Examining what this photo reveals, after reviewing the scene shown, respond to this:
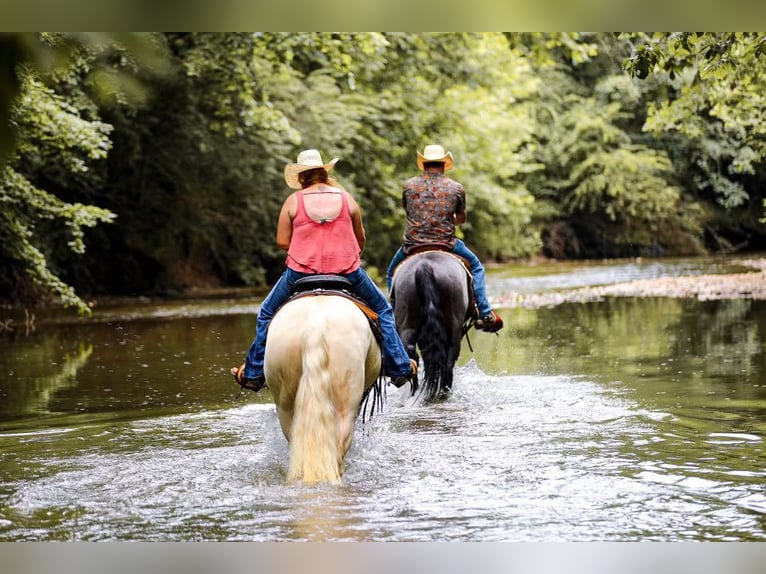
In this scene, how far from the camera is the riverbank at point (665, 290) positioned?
21984 mm

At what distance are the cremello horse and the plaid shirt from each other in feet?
11.5

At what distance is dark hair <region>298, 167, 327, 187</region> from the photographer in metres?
6.58

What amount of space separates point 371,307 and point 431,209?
126 inches

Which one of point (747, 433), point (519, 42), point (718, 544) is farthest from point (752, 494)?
point (519, 42)

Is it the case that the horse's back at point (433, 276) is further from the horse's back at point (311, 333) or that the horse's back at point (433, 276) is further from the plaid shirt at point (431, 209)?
the horse's back at point (311, 333)

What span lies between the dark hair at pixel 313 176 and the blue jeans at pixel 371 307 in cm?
57

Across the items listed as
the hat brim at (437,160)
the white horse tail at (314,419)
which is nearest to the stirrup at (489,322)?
the hat brim at (437,160)

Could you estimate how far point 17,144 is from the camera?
8.10 feet

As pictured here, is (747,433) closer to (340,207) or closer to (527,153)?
(340,207)

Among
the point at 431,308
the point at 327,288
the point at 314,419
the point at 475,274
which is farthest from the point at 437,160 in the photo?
the point at 314,419

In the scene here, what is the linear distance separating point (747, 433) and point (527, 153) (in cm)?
3137

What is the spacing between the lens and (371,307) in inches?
259

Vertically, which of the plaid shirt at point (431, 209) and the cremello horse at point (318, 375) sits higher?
the plaid shirt at point (431, 209)

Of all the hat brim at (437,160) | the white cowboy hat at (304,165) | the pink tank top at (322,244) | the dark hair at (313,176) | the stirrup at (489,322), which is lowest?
the stirrup at (489,322)
